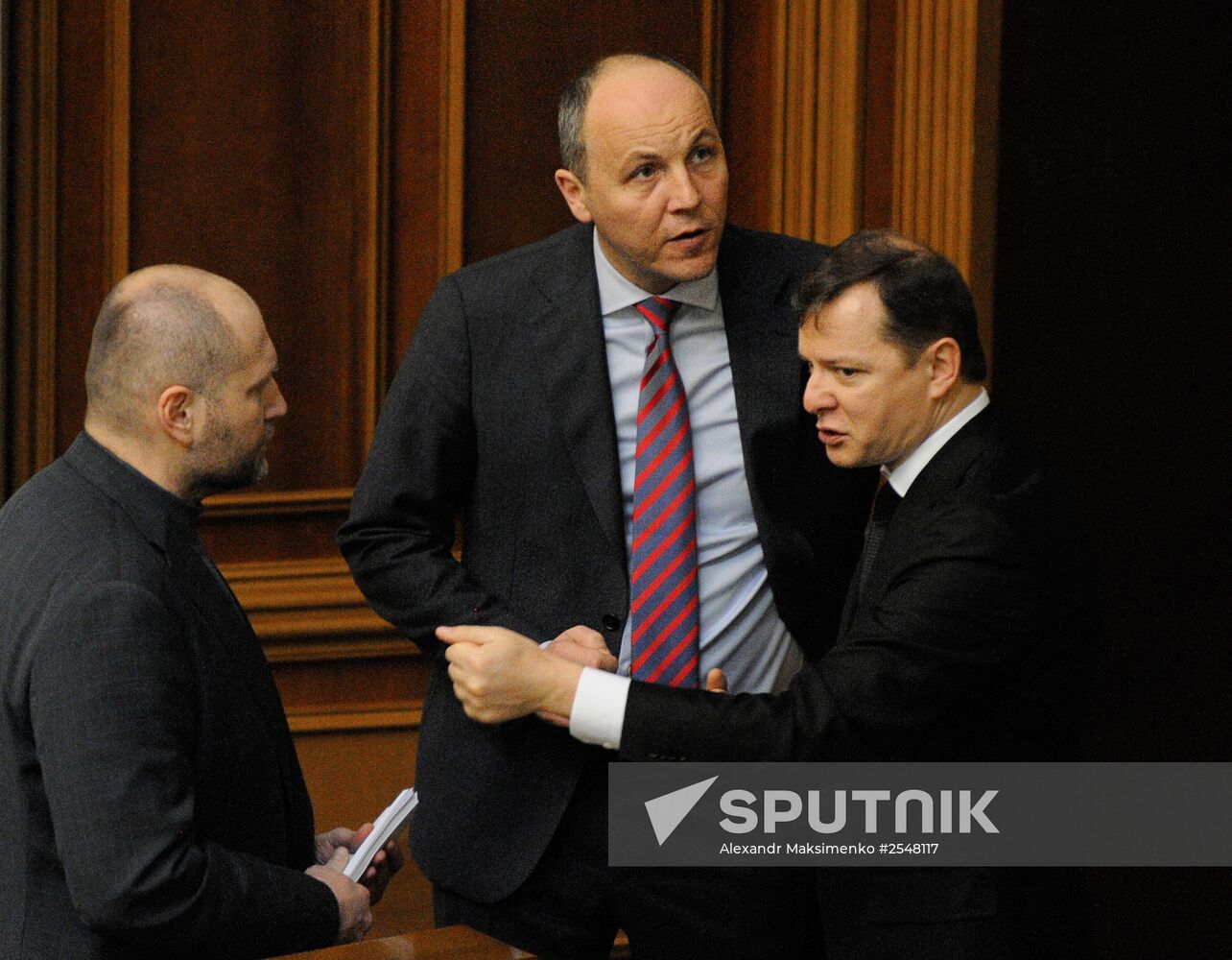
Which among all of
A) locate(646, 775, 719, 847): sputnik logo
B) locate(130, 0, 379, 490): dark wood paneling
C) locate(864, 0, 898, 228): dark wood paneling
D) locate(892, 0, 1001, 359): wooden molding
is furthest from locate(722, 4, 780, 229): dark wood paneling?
locate(646, 775, 719, 847): sputnik logo

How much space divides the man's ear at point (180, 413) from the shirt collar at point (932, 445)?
34.3 inches

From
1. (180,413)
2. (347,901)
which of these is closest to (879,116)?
(180,413)

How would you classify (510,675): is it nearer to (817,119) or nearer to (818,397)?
(818,397)

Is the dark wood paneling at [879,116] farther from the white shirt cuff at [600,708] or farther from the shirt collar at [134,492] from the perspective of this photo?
the shirt collar at [134,492]

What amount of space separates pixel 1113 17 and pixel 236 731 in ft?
8.09

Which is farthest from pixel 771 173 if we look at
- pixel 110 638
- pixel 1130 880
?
pixel 110 638

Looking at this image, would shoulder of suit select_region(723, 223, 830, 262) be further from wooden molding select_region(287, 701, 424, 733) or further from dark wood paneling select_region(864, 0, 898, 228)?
wooden molding select_region(287, 701, 424, 733)

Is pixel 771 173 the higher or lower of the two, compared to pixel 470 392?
higher

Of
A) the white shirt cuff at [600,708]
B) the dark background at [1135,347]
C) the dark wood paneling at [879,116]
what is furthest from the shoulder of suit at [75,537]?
the dark wood paneling at [879,116]

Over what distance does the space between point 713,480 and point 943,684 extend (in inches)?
21.3

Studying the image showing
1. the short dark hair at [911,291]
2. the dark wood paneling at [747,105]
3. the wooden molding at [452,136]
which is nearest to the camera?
the short dark hair at [911,291]

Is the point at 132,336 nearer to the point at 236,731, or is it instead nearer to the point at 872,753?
the point at 236,731

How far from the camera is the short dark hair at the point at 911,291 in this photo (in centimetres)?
204

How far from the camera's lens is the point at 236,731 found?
72.4 inches
